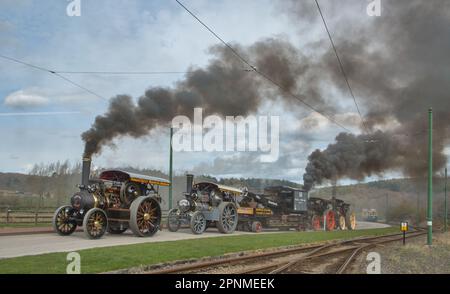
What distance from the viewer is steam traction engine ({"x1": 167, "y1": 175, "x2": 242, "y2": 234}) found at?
21312mm

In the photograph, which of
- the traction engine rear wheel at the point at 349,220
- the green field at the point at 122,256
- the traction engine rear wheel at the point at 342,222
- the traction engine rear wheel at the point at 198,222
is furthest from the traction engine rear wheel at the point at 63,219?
the traction engine rear wheel at the point at 349,220

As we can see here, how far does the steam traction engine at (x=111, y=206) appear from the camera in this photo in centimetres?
1620

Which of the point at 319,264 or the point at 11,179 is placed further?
the point at 11,179

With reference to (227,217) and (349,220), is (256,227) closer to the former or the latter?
(227,217)

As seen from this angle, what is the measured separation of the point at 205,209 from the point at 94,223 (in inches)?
278

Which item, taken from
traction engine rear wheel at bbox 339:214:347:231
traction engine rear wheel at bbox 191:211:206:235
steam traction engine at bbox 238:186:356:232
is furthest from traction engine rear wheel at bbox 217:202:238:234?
traction engine rear wheel at bbox 339:214:347:231

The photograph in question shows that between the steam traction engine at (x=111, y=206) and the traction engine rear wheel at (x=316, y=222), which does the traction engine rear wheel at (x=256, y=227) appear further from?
the steam traction engine at (x=111, y=206)

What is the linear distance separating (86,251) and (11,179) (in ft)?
150

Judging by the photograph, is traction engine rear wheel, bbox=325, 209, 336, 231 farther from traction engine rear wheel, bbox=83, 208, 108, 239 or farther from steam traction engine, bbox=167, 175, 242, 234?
traction engine rear wheel, bbox=83, 208, 108, 239

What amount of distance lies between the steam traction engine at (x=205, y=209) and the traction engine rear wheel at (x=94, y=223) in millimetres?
5438

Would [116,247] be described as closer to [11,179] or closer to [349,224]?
[349,224]

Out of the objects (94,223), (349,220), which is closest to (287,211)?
(349,220)
